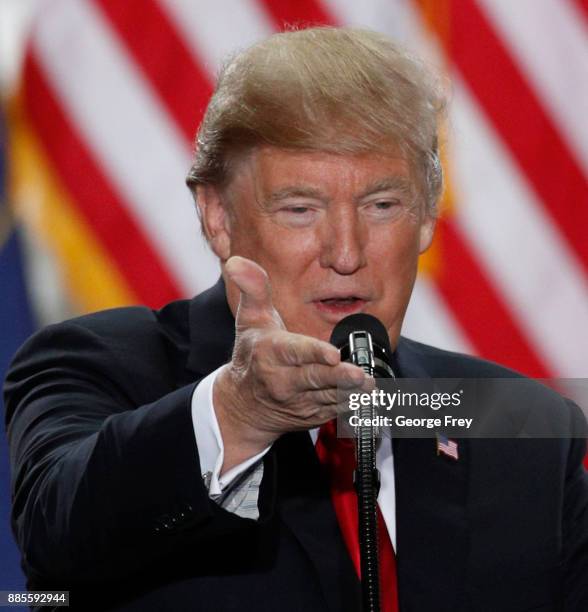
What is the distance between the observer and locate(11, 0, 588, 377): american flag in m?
2.37

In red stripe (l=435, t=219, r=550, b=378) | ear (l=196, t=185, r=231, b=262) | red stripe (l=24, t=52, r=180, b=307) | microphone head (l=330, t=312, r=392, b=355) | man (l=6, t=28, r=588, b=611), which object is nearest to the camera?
microphone head (l=330, t=312, r=392, b=355)

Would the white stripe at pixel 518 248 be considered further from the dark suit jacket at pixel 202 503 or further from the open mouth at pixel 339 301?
the open mouth at pixel 339 301

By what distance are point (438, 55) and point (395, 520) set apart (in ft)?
3.90

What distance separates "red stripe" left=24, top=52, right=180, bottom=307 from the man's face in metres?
0.78

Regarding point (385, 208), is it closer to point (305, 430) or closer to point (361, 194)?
point (361, 194)

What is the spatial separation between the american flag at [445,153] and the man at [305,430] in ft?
2.07

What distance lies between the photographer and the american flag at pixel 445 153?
2.37 metres

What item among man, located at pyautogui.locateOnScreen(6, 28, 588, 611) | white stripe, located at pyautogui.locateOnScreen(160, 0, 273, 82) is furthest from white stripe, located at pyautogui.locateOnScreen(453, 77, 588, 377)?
man, located at pyautogui.locateOnScreen(6, 28, 588, 611)

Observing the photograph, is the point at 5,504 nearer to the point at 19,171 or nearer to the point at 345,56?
the point at 19,171

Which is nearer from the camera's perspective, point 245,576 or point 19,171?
point 245,576

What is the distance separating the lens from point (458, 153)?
8.16 feet

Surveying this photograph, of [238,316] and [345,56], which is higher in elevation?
[345,56]

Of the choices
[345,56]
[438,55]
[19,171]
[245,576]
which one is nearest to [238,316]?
[245,576]

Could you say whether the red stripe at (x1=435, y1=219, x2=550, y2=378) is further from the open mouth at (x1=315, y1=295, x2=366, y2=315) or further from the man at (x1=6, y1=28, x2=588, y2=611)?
the open mouth at (x1=315, y1=295, x2=366, y2=315)
